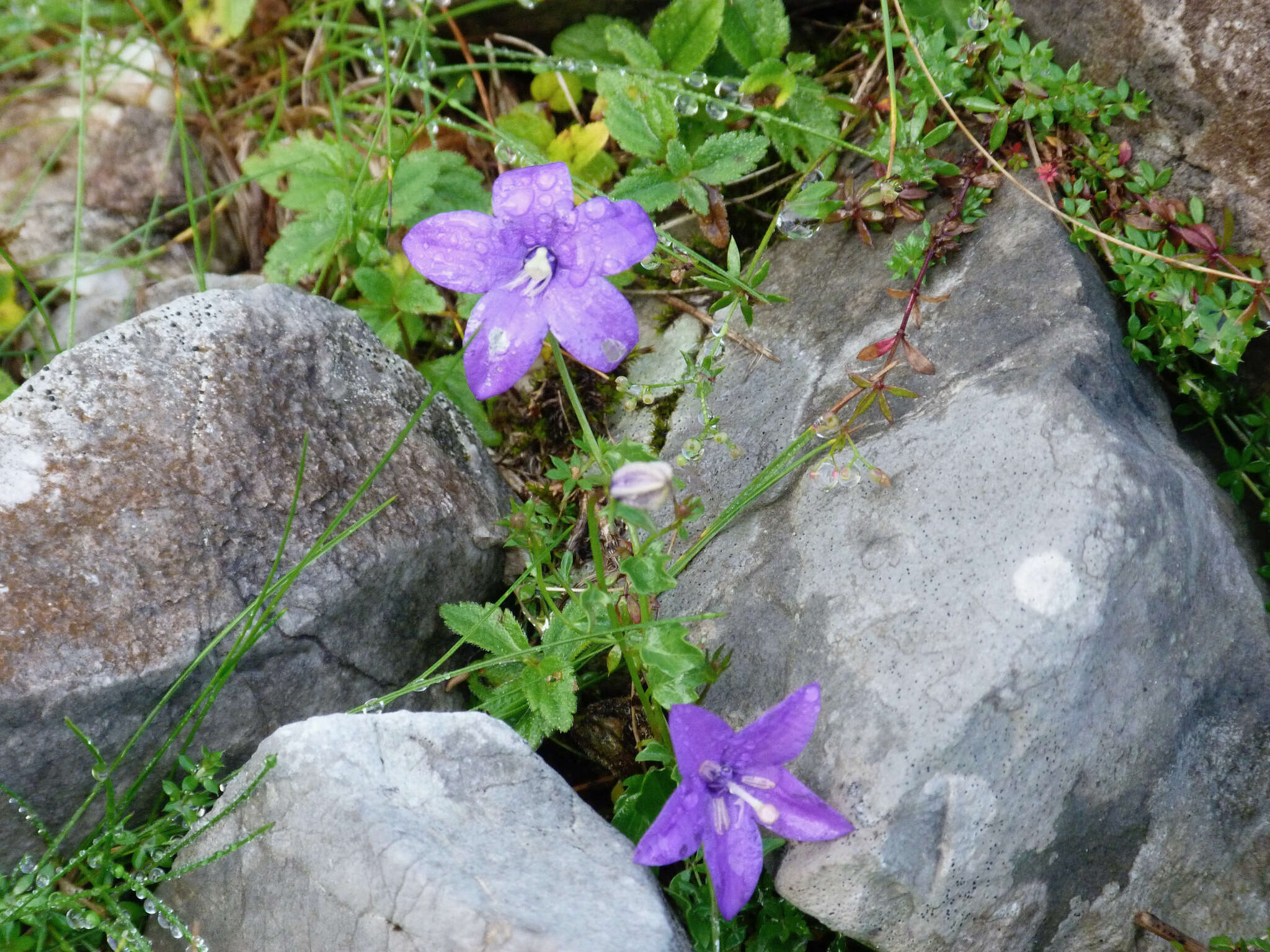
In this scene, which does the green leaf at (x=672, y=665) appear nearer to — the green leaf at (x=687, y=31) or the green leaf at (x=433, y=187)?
the green leaf at (x=433, y=187)

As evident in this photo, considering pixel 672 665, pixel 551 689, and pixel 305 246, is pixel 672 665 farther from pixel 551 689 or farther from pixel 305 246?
Answer: pixel 305 246

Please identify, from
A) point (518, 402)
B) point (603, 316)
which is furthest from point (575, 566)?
point (603, 316)

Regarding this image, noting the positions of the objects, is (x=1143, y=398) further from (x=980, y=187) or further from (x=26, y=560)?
(x=26, y=560)

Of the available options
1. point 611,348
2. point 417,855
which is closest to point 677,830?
point 417,855

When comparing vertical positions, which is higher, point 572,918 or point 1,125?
point 1,125

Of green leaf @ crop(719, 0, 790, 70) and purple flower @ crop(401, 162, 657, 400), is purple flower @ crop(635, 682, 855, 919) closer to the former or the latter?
purple flower @ crop(401, 162, 657, 400)

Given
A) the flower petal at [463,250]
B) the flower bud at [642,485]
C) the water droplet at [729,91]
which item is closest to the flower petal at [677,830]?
the flower bud at [642,485]
